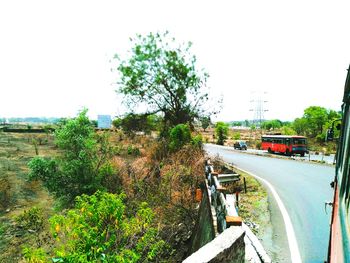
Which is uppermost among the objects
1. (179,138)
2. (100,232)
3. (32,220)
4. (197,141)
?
(179,138)

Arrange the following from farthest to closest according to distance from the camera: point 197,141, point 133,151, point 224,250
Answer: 1. point 133,151
2. point 197,141
3. point 224,250

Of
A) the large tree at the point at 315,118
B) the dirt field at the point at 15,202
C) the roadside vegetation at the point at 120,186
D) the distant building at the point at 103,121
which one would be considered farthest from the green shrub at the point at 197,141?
the large tree at the point at 315,118

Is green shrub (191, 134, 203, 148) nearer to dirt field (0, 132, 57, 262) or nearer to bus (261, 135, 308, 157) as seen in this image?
dirt field (0, 132, 57, 262)

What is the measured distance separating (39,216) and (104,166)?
5.56 metres

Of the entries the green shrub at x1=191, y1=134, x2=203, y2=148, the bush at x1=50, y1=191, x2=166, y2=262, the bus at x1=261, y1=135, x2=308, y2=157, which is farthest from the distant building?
the bush at x1=50, y1=191, x2=166, y2=262

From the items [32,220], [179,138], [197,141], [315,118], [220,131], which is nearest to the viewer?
[32,220]

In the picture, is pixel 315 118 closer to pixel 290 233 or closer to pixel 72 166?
pixel 72 166

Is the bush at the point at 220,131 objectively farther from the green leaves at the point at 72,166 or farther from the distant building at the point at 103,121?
the green leaves at the point at 72,166

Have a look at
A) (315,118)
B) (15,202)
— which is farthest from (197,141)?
(315,118)

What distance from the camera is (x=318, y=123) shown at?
64562mm

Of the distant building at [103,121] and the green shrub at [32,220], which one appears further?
the distant building at [103,121]

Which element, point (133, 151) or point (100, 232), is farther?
point (133, 151)

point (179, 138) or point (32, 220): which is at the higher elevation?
point (179, 138)

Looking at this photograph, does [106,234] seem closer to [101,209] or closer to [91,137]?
[101,209]
